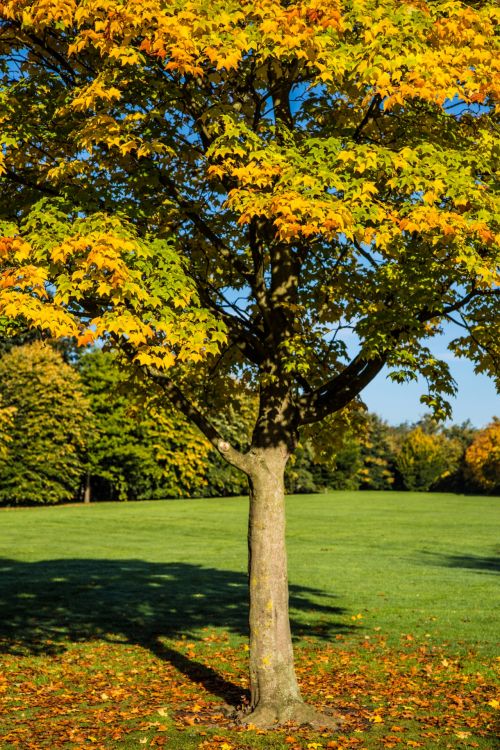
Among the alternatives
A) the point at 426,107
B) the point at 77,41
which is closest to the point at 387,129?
the point at 426,107

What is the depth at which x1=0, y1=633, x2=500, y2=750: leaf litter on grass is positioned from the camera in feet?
26.5

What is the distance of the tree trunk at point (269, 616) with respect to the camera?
28.2 feet

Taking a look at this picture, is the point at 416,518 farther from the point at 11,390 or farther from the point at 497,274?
the point at 497,274

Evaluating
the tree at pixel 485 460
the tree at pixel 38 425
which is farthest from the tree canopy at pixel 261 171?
the tree at pixel 485 460

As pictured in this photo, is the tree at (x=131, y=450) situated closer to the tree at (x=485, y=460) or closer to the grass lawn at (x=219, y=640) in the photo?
the grass lawn at (x=219, y=640)

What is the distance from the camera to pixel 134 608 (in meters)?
16.3

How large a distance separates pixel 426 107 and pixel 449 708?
694 centimetres

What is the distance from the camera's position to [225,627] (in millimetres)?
14562

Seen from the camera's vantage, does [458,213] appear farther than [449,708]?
No

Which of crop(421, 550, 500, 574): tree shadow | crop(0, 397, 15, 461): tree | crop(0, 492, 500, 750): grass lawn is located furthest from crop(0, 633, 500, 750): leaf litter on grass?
crop(0, 397, 15, 461): tree

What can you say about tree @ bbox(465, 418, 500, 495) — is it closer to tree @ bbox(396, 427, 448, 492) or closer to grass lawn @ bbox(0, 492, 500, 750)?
tree @ bbox(396, 427, 448, 492)

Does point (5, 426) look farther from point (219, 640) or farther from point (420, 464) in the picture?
point (420, 464)

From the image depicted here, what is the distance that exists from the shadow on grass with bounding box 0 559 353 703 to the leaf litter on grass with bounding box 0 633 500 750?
0.35 metres

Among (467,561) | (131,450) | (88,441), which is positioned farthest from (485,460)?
(467,561)
